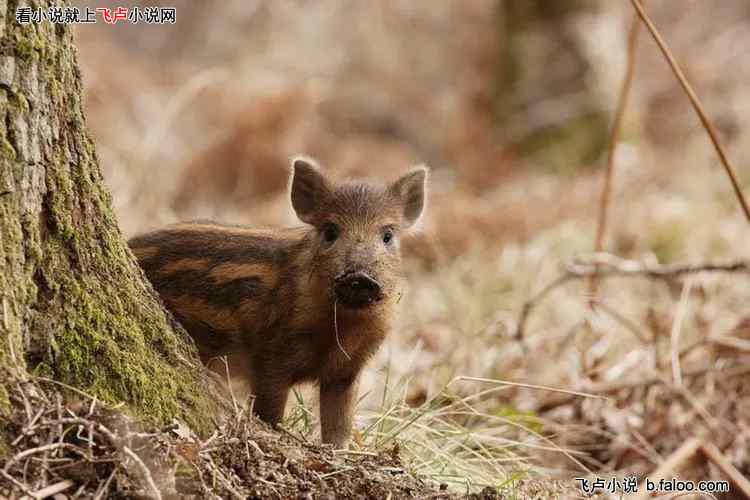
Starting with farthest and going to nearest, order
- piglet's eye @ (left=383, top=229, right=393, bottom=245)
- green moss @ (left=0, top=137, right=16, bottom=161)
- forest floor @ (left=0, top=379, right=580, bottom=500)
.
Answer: piglet's eye @ (left=383, top=229, right=393, bottom=245) → green moss @ (left=0, top=137, right=16, bottom=161) → forest floor @ (left=0, top=379, right=580, bottom=500)

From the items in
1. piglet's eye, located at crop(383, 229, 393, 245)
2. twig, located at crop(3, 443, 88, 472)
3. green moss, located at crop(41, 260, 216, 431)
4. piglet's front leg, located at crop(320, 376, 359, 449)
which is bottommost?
piglet's front leg, located at crop(320, 376, 359, 449)

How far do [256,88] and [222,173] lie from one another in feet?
6.19

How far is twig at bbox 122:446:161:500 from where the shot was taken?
292 centimetres

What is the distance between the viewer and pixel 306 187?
5.27 m

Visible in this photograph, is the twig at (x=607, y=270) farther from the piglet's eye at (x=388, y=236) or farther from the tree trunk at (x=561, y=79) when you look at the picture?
the tree trunk at (x=561, y=79)

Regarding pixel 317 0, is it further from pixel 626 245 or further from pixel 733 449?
pixel 733 449

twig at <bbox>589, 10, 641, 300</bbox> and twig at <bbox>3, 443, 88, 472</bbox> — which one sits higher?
twig at <bbox>589, 10, 641, 300</bbox>

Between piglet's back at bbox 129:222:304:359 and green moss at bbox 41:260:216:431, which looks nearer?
green moss at bbox 41:260:216:431

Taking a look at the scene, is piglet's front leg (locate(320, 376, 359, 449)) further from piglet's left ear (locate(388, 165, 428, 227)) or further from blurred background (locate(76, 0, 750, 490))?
piglet's left ear (locate(388, 165, 428, 227))

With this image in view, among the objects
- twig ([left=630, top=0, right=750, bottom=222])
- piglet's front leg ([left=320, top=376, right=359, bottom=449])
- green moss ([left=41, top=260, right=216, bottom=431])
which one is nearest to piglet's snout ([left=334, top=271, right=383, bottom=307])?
piglet's front leg ([left=320, top=376, right=359, bottom=449])

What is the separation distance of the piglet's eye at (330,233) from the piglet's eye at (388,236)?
0.86 ft

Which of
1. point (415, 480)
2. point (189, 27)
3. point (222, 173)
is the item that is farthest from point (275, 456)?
point (189, 27)

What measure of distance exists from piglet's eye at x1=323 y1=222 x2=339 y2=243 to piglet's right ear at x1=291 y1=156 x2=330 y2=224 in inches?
9.6

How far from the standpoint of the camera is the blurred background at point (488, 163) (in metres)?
6.19
